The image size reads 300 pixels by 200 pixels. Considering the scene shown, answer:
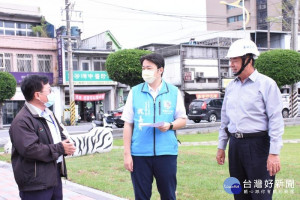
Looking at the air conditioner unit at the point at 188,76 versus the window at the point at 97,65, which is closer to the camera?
the air conditioner unit at the point at 188,76

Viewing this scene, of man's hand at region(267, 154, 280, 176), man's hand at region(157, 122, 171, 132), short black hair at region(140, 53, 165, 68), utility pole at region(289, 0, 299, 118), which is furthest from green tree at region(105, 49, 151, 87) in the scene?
man's hand at region(267, 154, 280, 176)

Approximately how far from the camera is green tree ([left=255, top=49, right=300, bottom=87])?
19.8 m

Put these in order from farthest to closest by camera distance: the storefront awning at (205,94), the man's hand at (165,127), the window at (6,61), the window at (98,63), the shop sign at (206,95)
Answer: the shop sign at (206,95), the storefront awning at (205,94), the window at (98,63), the window at (6,61), the man's hand at (165,127)

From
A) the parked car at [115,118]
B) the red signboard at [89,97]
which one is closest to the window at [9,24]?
the red signboard at [89,97]

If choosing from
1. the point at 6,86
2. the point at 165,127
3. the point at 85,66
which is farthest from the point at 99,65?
the point at 165,127

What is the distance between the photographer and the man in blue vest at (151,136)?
3359mm

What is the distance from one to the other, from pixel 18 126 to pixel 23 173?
41 cm

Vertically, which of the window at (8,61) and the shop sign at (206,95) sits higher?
the window at (8,61)

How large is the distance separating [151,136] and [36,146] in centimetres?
106

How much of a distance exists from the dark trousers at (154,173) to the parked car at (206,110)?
1760 centimetres

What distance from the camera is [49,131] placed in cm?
327

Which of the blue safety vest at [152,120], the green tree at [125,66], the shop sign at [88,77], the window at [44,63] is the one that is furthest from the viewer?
the shop sign at [88,77]

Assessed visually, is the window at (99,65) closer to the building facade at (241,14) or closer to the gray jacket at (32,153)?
the building facade at (241,14)

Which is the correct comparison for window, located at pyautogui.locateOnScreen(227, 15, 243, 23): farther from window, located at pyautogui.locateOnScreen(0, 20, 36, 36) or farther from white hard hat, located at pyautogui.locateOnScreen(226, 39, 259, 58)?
white hard hat, located at pyautogui.locateOnScreen(226, 39, 259, 58)
